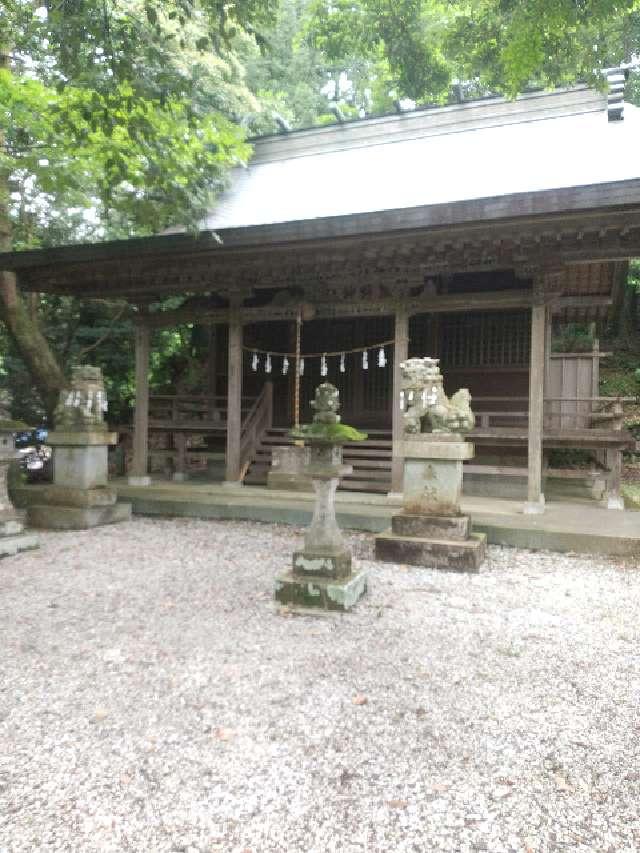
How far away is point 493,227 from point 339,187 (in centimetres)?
530

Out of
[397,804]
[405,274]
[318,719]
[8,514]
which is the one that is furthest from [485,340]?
[397,804]

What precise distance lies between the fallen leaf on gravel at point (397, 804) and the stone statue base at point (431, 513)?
3.50 meters

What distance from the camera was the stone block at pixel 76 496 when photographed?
7543mm

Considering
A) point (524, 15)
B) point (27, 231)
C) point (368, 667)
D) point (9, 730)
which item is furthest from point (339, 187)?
point (9, 730)

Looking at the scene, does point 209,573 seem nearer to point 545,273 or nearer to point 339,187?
point 545,273

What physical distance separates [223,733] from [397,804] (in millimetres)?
879

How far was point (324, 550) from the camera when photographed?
14.6 feet

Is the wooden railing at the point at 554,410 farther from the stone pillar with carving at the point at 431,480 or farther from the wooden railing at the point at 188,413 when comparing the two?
the wooden railing at the point at 188,413

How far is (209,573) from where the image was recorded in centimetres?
550

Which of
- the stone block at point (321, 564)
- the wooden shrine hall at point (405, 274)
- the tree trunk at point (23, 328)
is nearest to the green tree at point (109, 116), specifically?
the tree trunk at point (23, 328)

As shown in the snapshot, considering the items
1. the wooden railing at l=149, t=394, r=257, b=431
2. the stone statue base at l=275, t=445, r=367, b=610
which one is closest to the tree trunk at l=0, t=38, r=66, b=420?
the wooden railing at l=149, t=394, r=257, b=431

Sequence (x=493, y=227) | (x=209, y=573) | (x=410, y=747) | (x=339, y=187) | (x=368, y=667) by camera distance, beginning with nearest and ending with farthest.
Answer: (x=410, y=747), (x=368, y=667), (x=209, y=573), (x=493, y=227), (x=339, y=187)

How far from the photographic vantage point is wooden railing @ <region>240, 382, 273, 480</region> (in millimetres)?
10289

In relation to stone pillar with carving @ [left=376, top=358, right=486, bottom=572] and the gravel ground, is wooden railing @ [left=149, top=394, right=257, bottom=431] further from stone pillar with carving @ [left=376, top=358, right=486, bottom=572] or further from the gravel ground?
the gravel ground
